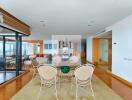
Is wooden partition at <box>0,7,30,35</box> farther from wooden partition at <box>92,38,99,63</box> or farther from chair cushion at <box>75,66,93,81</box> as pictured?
wooden partition at <box>92,38,99,63</box>

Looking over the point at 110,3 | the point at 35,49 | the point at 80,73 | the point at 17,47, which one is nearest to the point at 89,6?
the point at 110,3

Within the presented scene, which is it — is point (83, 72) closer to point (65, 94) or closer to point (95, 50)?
point (65, 94)

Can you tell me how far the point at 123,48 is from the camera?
582cm

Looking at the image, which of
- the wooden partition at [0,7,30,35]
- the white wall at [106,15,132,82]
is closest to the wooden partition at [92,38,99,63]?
the white wall at [106,15,132,82]

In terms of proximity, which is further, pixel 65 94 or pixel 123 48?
pixel 123 48

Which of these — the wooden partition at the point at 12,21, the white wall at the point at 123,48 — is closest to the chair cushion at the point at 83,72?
the white wall at the point at 123,48

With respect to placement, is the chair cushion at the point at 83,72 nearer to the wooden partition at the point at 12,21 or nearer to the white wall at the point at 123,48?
the white wall at the point at 123,48

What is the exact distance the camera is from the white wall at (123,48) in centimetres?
525

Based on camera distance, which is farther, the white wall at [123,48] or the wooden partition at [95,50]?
the wooden partition at [95,50]

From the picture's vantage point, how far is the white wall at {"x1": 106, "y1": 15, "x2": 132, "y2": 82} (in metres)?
5.25

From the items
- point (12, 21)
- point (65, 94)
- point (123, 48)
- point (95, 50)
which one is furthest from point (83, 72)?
point (95, 50)

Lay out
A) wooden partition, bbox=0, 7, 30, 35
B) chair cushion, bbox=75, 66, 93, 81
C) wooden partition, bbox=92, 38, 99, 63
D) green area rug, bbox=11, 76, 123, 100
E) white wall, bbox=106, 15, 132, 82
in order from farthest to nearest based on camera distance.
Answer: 1. wooden partition, bbox=92, 38, 99, 63
2. white wall, bbox=106, 15, 132, 82
3. wooden partition, bbox=0, 7, 30, 35
4. green area rug, bbox=11, 76, 123, 100
5. chair cushion, bbox=75, 66, 93, 81

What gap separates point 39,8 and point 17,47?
3.47m

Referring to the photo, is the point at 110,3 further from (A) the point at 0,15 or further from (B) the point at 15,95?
(B) the point at 15,95
